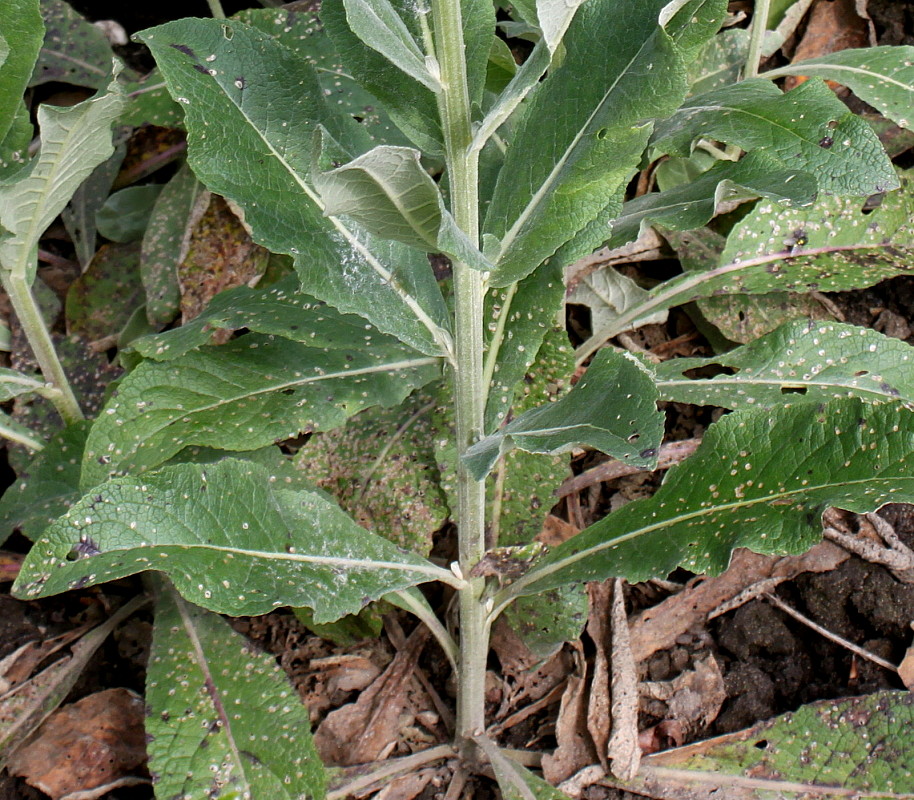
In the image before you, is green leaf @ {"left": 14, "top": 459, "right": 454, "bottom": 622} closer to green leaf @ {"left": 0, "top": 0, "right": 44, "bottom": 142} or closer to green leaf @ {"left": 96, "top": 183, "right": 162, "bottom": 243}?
green leaf @ {"left": 0, "top": 0, "right": 44, "bottom": 142}

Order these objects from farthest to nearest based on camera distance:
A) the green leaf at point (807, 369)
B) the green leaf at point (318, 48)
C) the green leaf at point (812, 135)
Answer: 1. the green leaf at point (318, 48)
2. the green leaf at point (807, 369)
3. the green leaf at point (812, 135)

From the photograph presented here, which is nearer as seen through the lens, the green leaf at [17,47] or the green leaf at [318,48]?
the green leaf at [17,47]

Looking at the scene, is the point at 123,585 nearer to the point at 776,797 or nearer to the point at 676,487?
the point at 676,487

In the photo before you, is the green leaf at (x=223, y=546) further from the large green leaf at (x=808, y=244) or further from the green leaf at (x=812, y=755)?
the large green leaf at (x=808, y=244)

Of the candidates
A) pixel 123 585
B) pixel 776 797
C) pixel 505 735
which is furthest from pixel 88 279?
pixel 776 797

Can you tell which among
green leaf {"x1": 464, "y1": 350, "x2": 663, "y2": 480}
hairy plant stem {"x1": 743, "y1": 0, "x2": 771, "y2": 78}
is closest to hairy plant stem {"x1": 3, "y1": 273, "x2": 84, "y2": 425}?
green leaf {"x1": 464, "y1": 350, "x2": 663, "y2": 480}

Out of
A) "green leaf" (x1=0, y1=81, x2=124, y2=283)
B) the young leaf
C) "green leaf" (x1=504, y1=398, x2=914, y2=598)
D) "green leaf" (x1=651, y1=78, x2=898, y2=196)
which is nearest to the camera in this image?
the young leaf

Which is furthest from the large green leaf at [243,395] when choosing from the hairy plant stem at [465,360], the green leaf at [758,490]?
the green leaf at [758,490]
